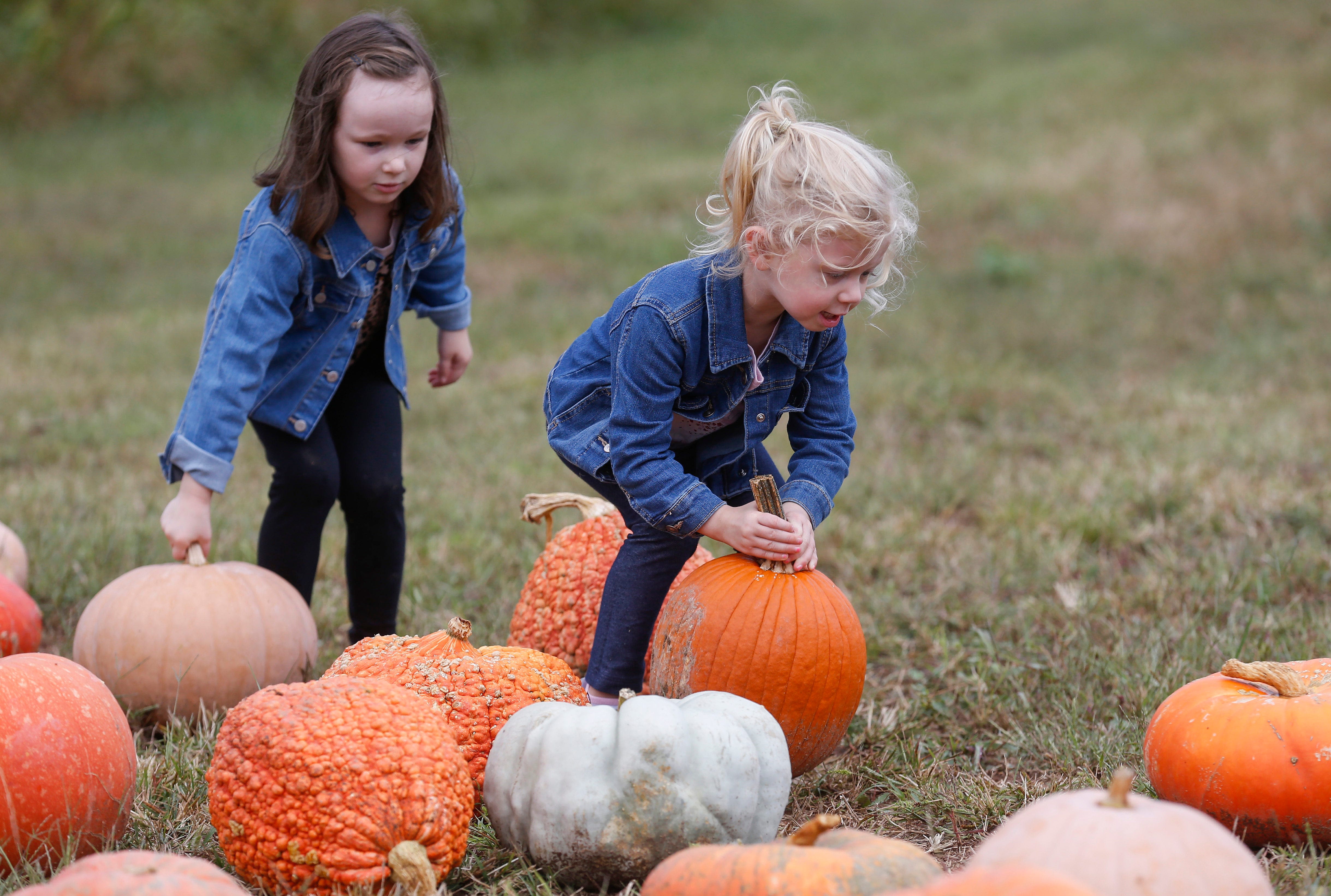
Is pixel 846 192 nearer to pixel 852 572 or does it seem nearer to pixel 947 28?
pixel 852 572

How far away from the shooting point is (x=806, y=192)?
2.62 metres

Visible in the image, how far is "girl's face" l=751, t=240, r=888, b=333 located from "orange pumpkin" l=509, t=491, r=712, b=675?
831 millimetres

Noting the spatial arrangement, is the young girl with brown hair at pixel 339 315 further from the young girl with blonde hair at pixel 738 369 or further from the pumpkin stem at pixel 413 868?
the pumpkin stem at pixel 413 868

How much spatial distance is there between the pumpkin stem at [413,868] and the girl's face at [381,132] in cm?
174

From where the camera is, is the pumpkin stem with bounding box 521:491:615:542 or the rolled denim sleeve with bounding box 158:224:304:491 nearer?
the rolled denim sleeve with bounding box 158:224:304:491

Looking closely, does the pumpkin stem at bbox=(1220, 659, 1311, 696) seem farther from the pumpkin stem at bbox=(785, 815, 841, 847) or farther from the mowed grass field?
the pumpkin stem at bbox=(785, 815, 841, 847)

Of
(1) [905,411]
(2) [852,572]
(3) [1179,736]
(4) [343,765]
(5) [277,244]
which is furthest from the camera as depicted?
(1) [905,411]

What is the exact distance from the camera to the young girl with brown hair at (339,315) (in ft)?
10.2

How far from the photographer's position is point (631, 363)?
2799 mm

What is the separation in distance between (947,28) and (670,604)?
21656 mm

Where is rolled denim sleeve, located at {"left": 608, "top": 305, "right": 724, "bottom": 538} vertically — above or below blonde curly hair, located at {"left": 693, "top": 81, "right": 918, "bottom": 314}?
below

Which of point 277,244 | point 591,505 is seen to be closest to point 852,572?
point 591,505

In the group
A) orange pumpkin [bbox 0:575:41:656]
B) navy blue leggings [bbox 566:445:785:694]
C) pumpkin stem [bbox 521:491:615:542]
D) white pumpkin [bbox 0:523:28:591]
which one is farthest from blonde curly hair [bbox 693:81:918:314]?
white pumpkin [bbox 0:523:28:591]

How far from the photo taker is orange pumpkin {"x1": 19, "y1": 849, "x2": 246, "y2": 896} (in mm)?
1688
